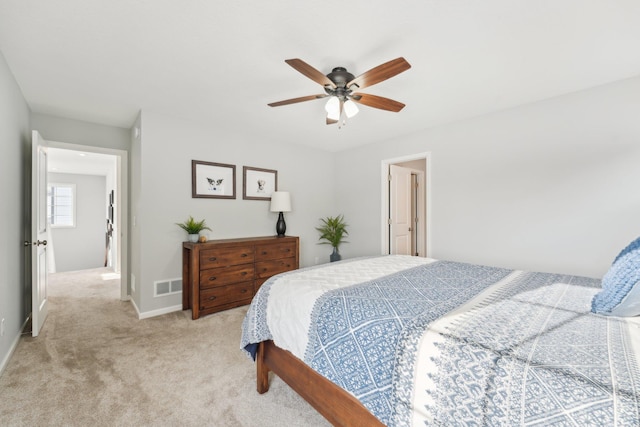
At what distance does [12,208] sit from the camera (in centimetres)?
242

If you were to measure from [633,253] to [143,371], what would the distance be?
304 cm

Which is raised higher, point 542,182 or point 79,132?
point 79,132

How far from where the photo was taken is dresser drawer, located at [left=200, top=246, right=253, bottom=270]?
3186 mm

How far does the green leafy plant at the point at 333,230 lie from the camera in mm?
4777

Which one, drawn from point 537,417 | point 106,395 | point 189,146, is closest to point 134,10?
point 189,146

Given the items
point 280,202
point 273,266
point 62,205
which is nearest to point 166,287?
point 273,266

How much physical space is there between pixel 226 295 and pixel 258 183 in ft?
5.41

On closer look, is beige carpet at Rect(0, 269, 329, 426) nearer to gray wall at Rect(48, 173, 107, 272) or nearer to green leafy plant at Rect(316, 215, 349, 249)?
green leafy plant at Rect(316, 215, 349, 249)

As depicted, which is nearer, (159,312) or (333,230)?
(159,312)

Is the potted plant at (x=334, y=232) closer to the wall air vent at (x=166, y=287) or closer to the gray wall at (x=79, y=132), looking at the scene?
the wall air vent at (x=166, y=287)

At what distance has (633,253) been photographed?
4.11ft

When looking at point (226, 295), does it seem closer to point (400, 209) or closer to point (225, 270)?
point (225, 270)

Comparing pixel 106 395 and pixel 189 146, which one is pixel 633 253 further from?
pixel 189 146

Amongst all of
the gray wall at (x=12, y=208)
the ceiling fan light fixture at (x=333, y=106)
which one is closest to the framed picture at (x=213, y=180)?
the gray wall at (x=12, y=208)
